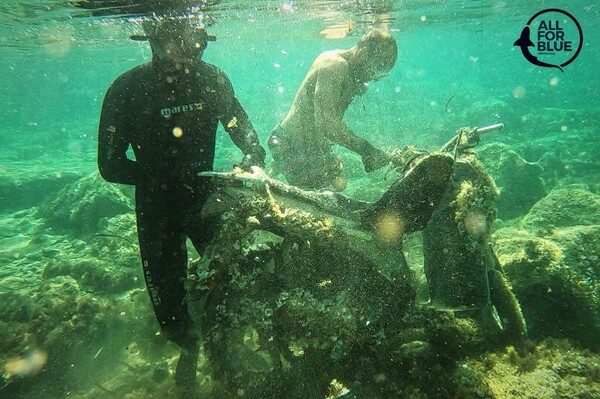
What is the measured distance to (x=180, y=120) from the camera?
13.3 ft

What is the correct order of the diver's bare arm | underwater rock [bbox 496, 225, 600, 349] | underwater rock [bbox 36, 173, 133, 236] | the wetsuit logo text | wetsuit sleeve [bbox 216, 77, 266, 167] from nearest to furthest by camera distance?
the wetsuit logo text < underwater rock [bbox 496, 225, 600, 349] < wetsuit sleeve [bbox 216, 77, 266, 167] < the diver's bare arm < underwater rock [bbox 36, 173, 133, 236]

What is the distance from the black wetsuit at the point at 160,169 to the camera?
381 cm

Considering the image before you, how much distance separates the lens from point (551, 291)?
4.38 meters

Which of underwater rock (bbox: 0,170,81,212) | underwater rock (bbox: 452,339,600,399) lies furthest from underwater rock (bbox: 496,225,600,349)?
underwater rock (bbox: 0,170,81,212)

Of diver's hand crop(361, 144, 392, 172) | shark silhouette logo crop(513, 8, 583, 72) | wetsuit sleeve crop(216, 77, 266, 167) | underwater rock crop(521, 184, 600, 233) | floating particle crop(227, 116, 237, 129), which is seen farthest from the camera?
shark silhouette logo crop(513, 8, 583, 72)

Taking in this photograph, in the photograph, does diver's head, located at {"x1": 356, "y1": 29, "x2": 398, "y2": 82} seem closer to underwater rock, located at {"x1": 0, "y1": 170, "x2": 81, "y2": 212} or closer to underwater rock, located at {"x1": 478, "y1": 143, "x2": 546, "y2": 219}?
underwater rock, located at {"x1": 478, "y1": 143, "x2": 546, "y2": 219}

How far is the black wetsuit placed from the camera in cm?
381

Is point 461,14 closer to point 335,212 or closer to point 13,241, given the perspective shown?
point 335,212

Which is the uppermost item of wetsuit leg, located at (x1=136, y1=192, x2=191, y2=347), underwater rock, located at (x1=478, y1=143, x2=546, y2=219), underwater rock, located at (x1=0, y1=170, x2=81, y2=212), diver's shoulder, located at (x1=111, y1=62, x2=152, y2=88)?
diver's shoulder, located at (x1=111, y1=62, x2=152, y2=88)

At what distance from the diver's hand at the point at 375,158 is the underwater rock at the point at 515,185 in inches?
265

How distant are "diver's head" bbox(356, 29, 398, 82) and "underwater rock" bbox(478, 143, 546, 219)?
22.7 ft

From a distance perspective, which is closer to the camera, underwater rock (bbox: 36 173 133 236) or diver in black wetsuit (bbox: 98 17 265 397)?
diver in black wetsuit (bbox: 98 17 265 397)

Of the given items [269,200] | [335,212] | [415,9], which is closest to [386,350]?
[335,212]

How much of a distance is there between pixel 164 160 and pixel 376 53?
3768 millimetres
